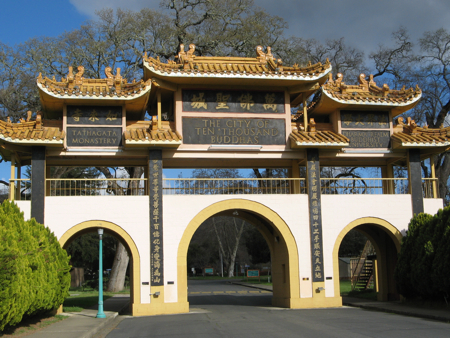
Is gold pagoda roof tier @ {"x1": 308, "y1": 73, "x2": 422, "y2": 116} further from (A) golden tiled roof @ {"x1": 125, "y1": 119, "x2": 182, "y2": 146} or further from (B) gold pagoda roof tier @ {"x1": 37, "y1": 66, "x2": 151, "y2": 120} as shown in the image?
(B) gold pagoda roof tier @ {"x1": 37, "y1": 66, "x2": 151, "y2": 120}

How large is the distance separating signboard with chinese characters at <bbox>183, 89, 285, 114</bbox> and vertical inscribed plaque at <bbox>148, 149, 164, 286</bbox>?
2.12m

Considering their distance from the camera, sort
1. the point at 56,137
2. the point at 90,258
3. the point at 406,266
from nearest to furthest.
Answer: the point at 56,137 → the point at 406,266 → the point at 90,258

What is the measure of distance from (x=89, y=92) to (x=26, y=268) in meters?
6.80

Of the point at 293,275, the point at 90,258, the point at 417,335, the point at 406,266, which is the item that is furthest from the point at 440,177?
the point at 90,258

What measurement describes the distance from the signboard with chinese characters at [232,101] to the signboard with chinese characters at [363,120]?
235 centimetres

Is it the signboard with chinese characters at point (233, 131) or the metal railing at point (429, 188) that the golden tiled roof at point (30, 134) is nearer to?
the signboard with chinese characters at point (233, 131)

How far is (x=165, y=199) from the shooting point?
1639 centimetres

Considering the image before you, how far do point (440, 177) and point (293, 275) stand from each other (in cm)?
1513

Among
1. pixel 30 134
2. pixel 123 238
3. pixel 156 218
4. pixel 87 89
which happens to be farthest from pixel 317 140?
pixel 30 134

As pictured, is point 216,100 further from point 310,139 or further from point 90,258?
point 90,258

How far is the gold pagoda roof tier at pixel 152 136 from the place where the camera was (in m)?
15.8

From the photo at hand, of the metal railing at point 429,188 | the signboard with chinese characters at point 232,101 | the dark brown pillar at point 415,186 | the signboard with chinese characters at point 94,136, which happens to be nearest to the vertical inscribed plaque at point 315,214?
the signboard with chinese characters at point 232,101

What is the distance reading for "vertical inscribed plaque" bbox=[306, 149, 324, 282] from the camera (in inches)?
658

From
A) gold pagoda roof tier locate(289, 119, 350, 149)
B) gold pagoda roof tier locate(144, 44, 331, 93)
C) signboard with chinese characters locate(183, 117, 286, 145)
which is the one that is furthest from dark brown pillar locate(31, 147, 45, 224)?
gold pagoda roof tier locate(289, 119, 350, 149)
